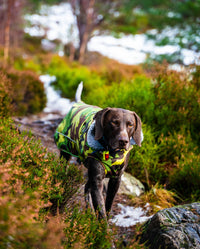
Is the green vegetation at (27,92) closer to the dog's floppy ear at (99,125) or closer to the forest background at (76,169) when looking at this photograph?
the forest background at (76,169)

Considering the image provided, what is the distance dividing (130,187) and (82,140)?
1333mm

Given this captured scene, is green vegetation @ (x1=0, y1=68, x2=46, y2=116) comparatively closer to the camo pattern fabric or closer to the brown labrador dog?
the camo pattern fabric

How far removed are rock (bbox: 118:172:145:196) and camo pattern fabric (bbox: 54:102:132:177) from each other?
0.98 metres

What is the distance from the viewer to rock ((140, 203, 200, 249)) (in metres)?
2.13

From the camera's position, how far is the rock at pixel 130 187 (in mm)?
3538

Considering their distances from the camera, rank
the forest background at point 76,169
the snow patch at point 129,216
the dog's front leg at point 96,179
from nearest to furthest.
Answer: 1. the forest background at point 76,169
2. the dog's front leg at point 96,179
3. the snow patch at point 129,216

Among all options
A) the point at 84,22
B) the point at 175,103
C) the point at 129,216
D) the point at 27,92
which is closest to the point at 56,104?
the point at 27,92

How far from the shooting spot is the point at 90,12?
566 inches

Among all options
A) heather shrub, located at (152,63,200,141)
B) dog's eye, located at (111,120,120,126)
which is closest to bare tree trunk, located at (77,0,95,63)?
heather shrub, located at (152,63,200,141)

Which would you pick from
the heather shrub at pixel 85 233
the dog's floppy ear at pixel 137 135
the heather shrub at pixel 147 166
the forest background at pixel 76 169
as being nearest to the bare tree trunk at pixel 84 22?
the forest background at pixel 76 169

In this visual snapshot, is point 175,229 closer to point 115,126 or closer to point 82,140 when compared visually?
point 115,126

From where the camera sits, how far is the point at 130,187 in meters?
3.55

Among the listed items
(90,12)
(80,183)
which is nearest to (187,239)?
(80,183)

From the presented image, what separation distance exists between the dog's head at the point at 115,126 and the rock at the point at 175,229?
77 cm
